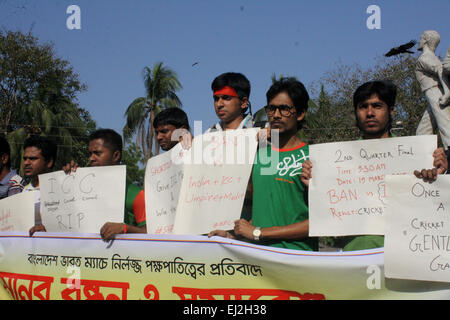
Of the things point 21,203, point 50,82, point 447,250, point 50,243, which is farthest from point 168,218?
point 50,82

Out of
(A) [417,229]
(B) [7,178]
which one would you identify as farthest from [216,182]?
(B) [7,178]

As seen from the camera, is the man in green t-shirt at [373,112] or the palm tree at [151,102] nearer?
the man in green t-shirt at [373,112]

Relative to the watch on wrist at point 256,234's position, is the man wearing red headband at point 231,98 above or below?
above

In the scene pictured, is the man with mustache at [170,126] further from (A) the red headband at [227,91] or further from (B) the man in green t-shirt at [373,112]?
(B) the man in green t-shirt at [373,112]

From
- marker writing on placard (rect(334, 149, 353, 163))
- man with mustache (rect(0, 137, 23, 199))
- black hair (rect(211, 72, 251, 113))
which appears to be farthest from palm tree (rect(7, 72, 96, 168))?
marker writing on placard (rect(334, 149, 353, 163))

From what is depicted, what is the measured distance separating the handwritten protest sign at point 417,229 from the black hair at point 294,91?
0.86 meters

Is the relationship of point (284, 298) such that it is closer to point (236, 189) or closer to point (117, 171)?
point (236, 189)

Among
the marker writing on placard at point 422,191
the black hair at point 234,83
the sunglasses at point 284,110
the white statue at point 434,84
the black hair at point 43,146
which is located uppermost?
the white statue at point 434,84

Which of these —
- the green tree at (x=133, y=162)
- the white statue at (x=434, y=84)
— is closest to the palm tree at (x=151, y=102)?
the green tree at (x=133, y=162)

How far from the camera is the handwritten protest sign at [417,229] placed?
2410 millimetres

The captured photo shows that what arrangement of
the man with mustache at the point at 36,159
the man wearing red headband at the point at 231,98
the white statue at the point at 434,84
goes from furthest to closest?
the white statue at the point at 434,84
the man with mustache at the point at 36,159
the man wearing red headband at the point at 231,98

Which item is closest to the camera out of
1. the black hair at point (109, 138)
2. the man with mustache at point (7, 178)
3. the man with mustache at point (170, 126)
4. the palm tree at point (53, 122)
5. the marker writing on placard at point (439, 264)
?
the marker writing on placard at point (439, 264)

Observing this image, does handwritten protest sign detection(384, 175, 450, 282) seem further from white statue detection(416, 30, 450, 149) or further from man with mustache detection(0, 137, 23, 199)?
white statue detection(416, 30, 450, 149)
